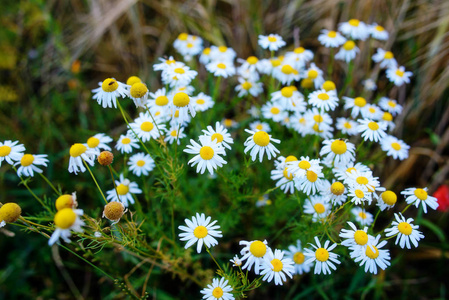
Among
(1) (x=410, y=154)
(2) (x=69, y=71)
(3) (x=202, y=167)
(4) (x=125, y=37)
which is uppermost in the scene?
(4) (x=125, y=37)

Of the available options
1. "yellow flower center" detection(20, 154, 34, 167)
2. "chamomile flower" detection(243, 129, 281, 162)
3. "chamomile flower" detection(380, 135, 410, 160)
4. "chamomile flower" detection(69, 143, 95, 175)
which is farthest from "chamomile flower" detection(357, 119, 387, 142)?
"yellow flower center" detection(20, 154, 34, 167)

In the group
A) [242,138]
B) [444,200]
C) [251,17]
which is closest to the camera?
[444,200]

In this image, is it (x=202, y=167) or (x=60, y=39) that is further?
(x=60, y=39)

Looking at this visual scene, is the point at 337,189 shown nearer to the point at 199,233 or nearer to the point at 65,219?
the point at 199,233

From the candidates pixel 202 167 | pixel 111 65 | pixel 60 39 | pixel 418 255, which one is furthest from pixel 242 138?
pixel 60 39

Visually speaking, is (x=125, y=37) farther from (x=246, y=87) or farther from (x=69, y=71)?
(x=246, y=87)

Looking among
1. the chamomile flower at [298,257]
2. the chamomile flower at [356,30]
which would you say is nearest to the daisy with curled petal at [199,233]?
the chamomile flower at [298,257]

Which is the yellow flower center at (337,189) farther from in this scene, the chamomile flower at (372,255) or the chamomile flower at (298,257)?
the chamomile flower at (298,257)
